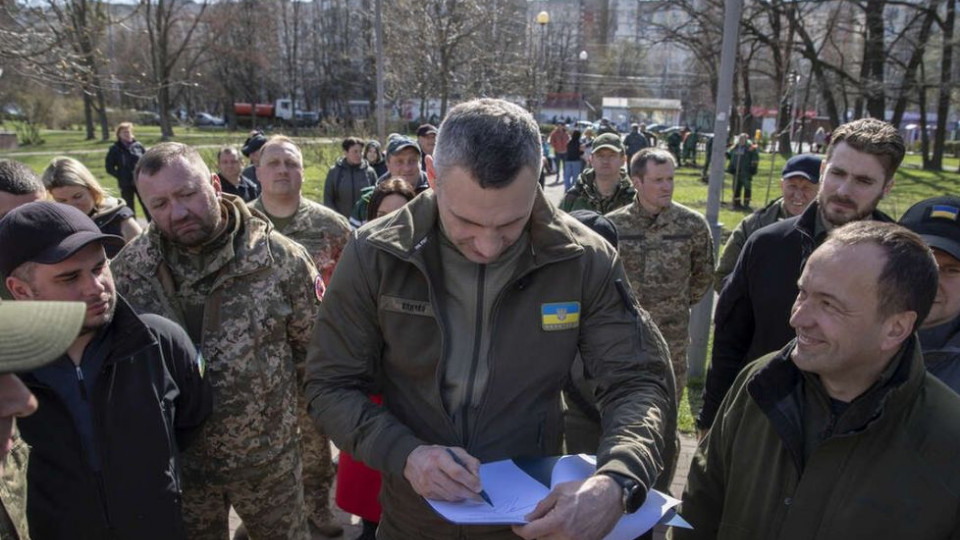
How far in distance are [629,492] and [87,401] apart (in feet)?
6.14

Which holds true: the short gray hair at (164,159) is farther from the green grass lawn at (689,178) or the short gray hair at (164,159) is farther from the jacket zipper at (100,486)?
the green grass lawn at (689,178)

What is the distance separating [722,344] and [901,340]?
1.37 meters

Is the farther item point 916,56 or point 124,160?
point 916,56

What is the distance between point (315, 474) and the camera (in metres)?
4.20

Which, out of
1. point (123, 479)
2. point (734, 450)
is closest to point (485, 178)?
point (734, 450)

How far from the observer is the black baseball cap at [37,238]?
2.29 m

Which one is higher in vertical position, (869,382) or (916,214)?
(916,214)

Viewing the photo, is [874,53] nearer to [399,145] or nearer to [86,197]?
[399,145]

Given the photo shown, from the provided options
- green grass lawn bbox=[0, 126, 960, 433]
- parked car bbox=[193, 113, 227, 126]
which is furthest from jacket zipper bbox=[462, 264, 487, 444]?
parked car bbox=[193, 113, 227, 126]

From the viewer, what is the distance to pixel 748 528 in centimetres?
199

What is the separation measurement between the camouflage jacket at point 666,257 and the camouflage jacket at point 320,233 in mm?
2084

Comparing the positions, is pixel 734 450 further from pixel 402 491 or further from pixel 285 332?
pixel 285 332

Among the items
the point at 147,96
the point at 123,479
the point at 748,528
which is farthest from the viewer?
the point at 147,96

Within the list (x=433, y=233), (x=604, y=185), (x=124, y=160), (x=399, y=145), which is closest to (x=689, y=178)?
(x=124, y=160)
